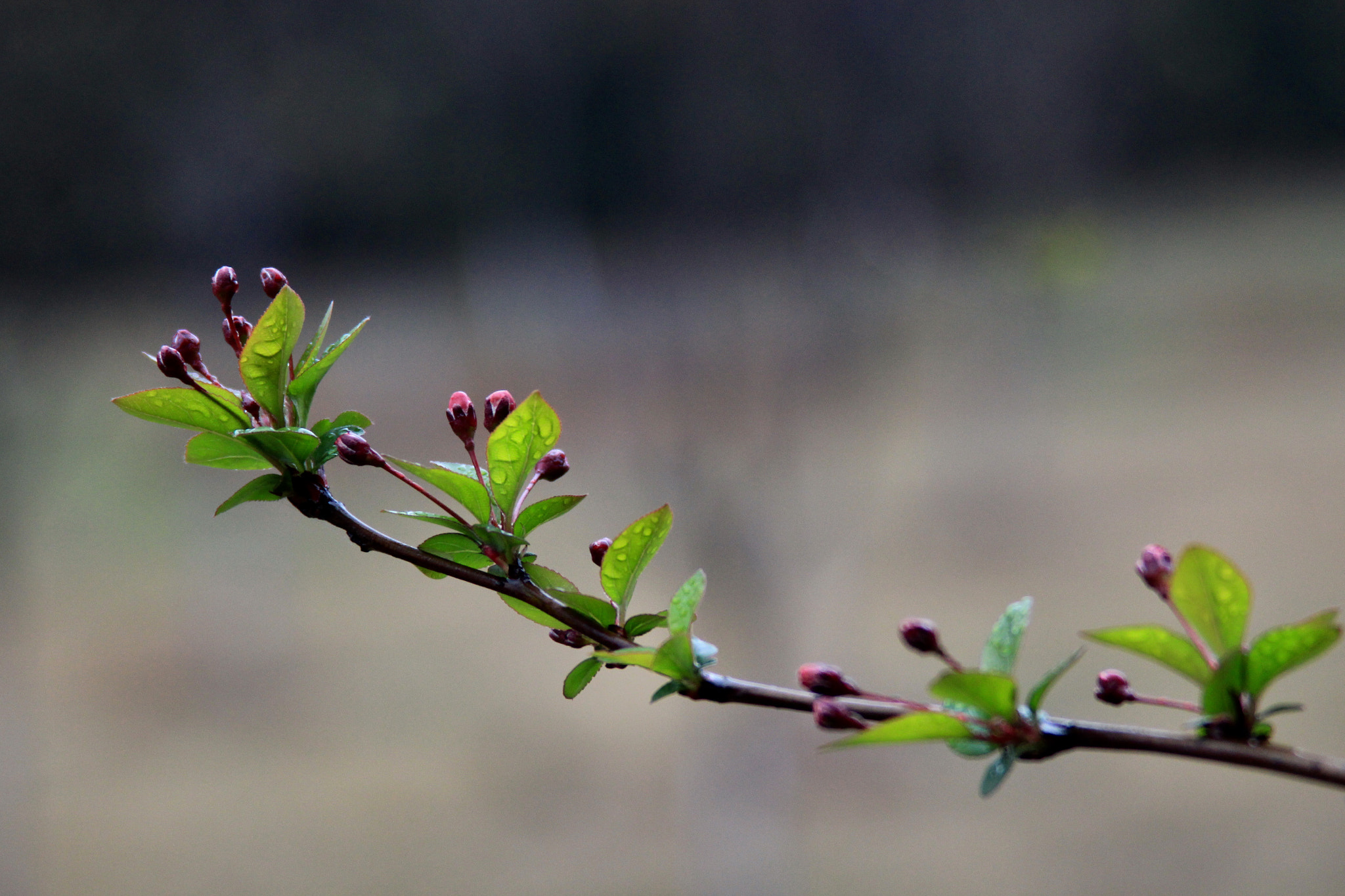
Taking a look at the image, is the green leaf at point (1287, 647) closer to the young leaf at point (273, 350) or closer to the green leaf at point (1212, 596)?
the green leaf at point (1212, 596)

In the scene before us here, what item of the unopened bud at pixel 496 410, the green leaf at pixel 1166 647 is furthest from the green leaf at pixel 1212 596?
the unopened bud at pixel 496 410

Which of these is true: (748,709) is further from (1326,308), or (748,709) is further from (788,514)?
(1326,308)

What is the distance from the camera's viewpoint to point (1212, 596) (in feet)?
0.43

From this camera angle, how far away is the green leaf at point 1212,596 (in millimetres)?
130

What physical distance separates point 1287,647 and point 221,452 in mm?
157

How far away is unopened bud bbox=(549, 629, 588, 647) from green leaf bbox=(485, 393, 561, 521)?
0.02m

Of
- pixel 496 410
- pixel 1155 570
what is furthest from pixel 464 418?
pixel 1155 570

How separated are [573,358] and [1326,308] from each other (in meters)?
1.88

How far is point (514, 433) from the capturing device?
165mm

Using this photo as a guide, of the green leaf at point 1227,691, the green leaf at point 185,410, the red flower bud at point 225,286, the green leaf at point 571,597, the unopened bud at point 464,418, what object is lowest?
the green leaf at point 1227,691

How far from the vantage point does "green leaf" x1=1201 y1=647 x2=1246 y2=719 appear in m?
0.13

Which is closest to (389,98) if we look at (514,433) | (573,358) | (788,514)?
(573,358)

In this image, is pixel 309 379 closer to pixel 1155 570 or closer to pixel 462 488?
pixel 462 488

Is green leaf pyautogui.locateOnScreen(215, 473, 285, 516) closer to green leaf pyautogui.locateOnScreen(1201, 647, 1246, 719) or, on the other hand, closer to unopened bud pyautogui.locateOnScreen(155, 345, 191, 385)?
unopened bud pyautogui.locateOnScreen(155, 345, 191, 385)
